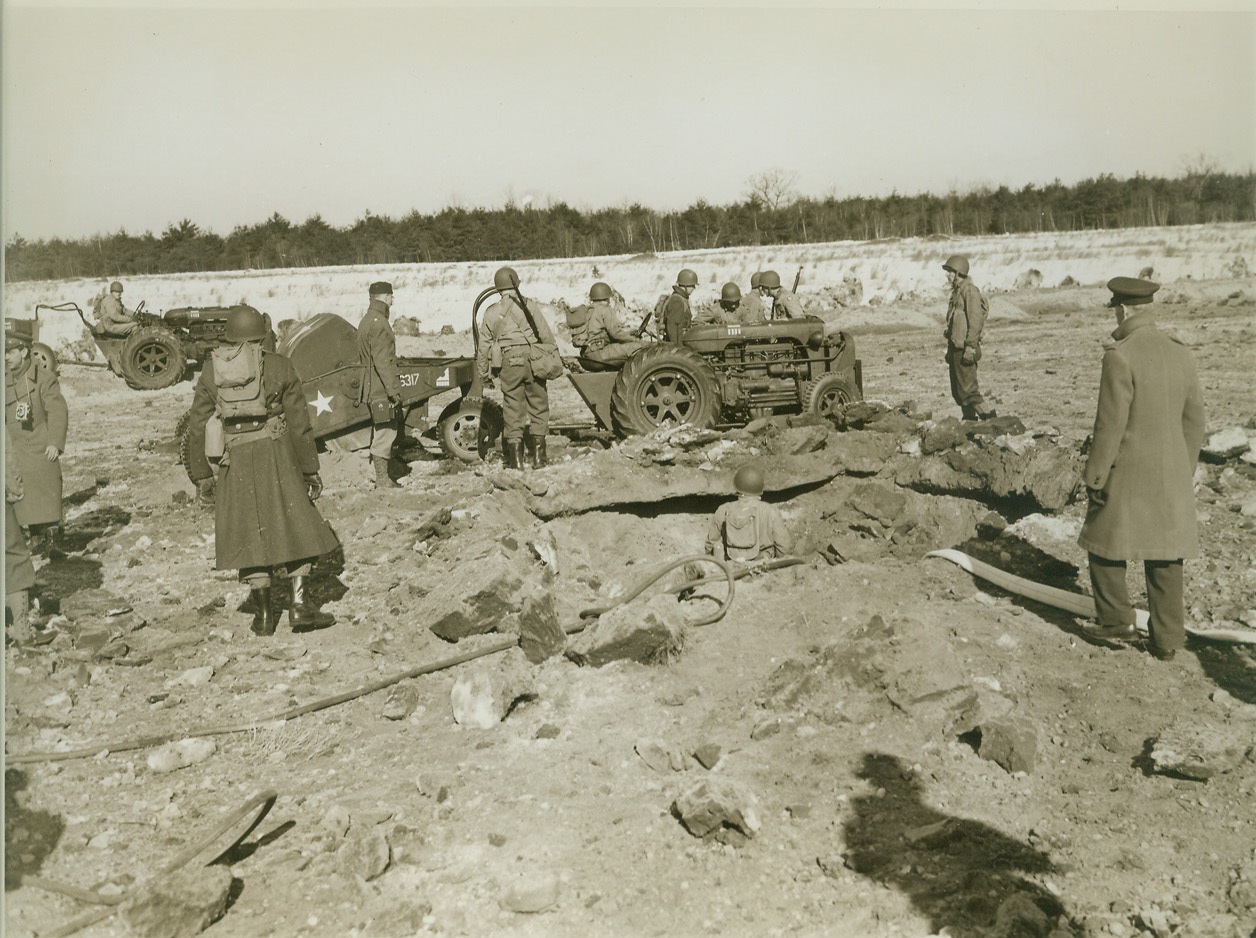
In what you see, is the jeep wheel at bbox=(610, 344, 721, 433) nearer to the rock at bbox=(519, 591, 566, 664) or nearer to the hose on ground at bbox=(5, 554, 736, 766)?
the hose on ground at bbox=(5, 554, 736, 766)

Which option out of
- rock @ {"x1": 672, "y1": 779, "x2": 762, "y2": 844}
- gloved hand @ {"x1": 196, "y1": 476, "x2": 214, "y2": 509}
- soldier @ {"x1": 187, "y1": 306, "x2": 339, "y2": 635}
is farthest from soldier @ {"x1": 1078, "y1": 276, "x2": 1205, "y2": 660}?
gloved hand @ {"x1": 196, "y1": 476, "x2": 214, "y2": 509}

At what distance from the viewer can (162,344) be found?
1633cm

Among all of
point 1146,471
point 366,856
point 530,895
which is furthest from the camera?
point 1146,471

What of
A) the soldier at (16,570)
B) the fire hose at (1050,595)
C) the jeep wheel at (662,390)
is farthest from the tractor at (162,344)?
the fire hose at (1050,595)

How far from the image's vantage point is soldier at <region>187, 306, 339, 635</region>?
5.81 meters

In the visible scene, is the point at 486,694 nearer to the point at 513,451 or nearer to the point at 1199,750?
the point at 1199,750

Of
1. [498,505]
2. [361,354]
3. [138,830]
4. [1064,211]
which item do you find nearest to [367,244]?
[1064,211]

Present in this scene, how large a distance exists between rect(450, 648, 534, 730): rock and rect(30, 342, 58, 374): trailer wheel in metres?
4.12

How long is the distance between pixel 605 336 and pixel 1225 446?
5.70 meters

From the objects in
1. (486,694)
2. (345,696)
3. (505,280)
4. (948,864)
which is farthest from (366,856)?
(505,280)

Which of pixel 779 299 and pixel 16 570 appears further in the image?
pixel 779 299

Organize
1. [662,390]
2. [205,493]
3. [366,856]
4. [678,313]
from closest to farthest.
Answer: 1. [366,856]
2. [205,493]
3. [662,390]
4. [678,313]

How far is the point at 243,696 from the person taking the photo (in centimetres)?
545

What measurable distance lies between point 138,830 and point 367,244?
38.0m
